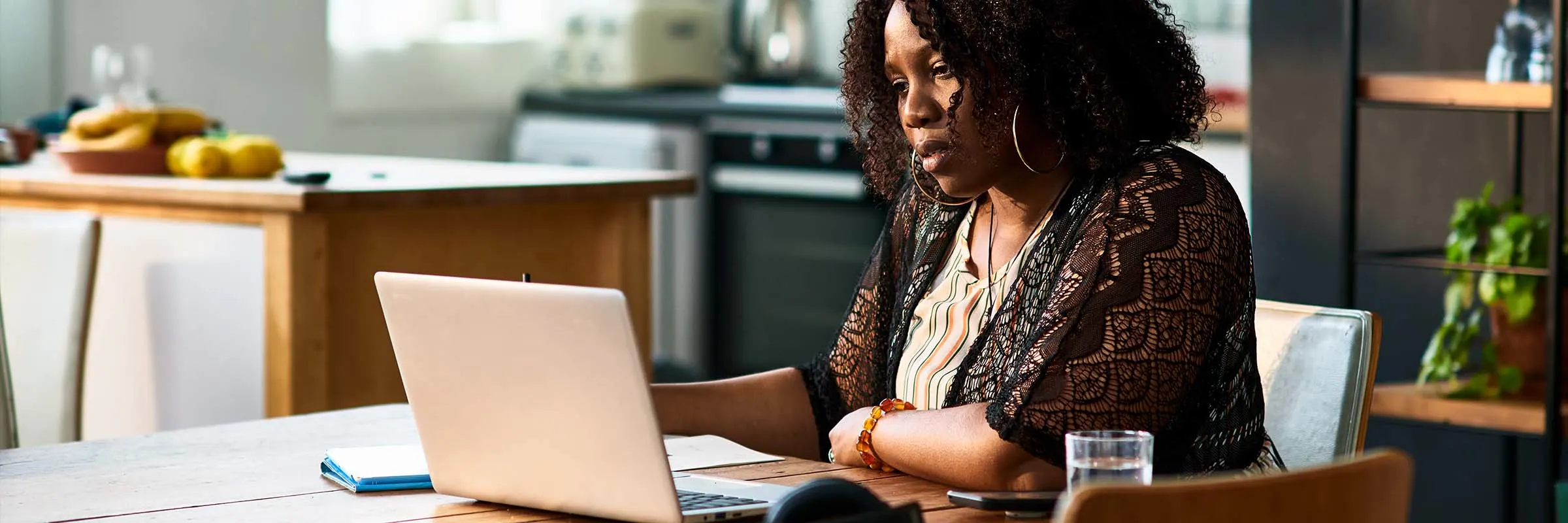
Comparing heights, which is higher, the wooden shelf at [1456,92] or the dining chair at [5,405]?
the wooden shelf at [1456,92]

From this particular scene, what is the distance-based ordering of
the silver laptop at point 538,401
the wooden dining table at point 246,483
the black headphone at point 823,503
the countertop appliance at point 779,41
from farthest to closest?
1. the countertop appliance at point 779,41
2. the wooden dining table at point 246,483
3. the silver laptop at point 538,401
4. the black headphone at point 823,503

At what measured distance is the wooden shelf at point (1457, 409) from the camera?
2.73 metres

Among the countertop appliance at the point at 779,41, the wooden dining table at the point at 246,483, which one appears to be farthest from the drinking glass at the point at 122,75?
the wooden dining table at the point at 246,483

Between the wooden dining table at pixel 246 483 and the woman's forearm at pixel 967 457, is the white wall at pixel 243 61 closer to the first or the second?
the wooden dining table at pixel 246 483

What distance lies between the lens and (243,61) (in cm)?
487

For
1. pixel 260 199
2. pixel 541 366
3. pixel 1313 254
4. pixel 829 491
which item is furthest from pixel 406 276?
pixel 1313 254

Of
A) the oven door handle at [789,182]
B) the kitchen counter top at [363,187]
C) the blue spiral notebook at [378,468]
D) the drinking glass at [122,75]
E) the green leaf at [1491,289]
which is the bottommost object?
the blue spiral notebook at [378,468]

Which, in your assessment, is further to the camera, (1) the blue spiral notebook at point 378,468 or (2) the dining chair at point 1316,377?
(2) the dining chair at point 1316,377

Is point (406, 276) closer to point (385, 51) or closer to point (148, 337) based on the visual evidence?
point (148, 337)

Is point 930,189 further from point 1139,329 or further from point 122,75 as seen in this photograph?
point 122,75

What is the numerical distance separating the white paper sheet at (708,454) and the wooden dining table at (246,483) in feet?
0.08

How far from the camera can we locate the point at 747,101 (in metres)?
5.20

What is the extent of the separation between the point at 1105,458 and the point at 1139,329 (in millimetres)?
258

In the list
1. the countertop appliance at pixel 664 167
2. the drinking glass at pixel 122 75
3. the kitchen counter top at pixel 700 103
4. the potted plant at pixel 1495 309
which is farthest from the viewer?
the countertop appliance at pixel 664 167
